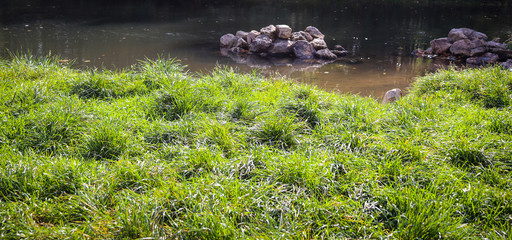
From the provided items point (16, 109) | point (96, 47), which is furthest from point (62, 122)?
point (96, 47)

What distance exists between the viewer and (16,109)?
11.9 ft

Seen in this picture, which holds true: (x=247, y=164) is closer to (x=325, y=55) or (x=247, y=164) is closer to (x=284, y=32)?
(x=325, y=55)

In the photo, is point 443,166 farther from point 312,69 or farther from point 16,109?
point 312,69

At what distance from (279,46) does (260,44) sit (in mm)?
483

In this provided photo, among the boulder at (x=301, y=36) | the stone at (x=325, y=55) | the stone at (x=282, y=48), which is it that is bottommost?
the stone at (x=325, y=55)

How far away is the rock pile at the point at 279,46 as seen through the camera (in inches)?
381

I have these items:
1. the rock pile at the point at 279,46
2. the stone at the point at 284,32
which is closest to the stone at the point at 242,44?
the rock pile at the point at 279,46

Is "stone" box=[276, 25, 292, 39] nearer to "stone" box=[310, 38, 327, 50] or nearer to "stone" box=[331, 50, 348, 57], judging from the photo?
"stone" box=[310, 38, 327, 50]

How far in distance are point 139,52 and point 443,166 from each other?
8016 millimetres

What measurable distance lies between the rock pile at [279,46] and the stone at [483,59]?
9.60ft

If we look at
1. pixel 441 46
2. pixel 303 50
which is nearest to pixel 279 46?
pixel 303 50

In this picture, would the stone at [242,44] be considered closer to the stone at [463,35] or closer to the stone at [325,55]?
the stone at [325,55]

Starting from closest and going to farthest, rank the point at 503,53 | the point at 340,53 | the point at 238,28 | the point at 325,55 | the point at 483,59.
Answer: the point at 483,59 < the point at 503,53 < the point at 325,55 < the point at 340,53 < the point at 238,28

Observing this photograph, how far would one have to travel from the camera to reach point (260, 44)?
9891 millimetres
